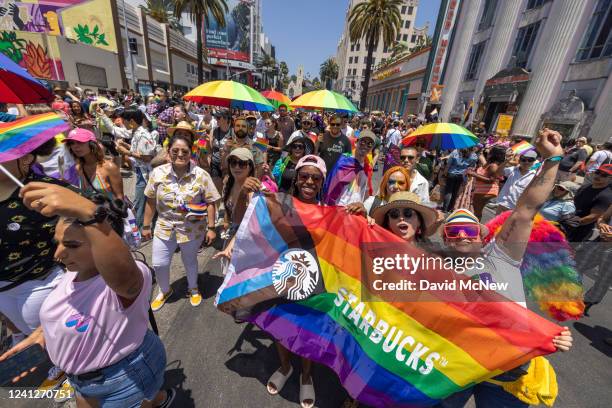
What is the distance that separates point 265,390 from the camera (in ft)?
8.43

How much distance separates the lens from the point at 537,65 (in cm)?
1572

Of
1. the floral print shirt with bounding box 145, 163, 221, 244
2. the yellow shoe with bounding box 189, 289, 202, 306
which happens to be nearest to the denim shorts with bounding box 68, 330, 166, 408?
the floral print shirt with bounding box 145, 163, 221, 244

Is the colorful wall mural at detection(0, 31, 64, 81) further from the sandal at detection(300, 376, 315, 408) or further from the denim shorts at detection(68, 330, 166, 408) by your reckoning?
the sandal at detection(300, 376, 315, 408)

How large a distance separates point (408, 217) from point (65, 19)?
2665 cm

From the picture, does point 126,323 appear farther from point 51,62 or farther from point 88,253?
point 51,62

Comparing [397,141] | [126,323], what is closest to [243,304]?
[126,323]

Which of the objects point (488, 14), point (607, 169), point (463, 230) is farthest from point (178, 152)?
point (488, 14)

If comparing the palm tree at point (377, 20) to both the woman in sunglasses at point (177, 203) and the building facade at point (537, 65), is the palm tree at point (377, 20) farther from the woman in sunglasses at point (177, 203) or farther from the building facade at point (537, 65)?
the woman in sunglasses at point (177, 203)

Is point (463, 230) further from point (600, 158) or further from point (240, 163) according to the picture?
point (600, 158)

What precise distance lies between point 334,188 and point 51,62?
2738 cm

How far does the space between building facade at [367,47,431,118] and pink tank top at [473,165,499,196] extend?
28.5 meters

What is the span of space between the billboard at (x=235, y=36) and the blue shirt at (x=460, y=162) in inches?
1899

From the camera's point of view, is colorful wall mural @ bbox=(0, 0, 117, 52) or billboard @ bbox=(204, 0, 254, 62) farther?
billboard @ bbox=(204, 0, 254, 62)

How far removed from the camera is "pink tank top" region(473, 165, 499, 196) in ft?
19.4
